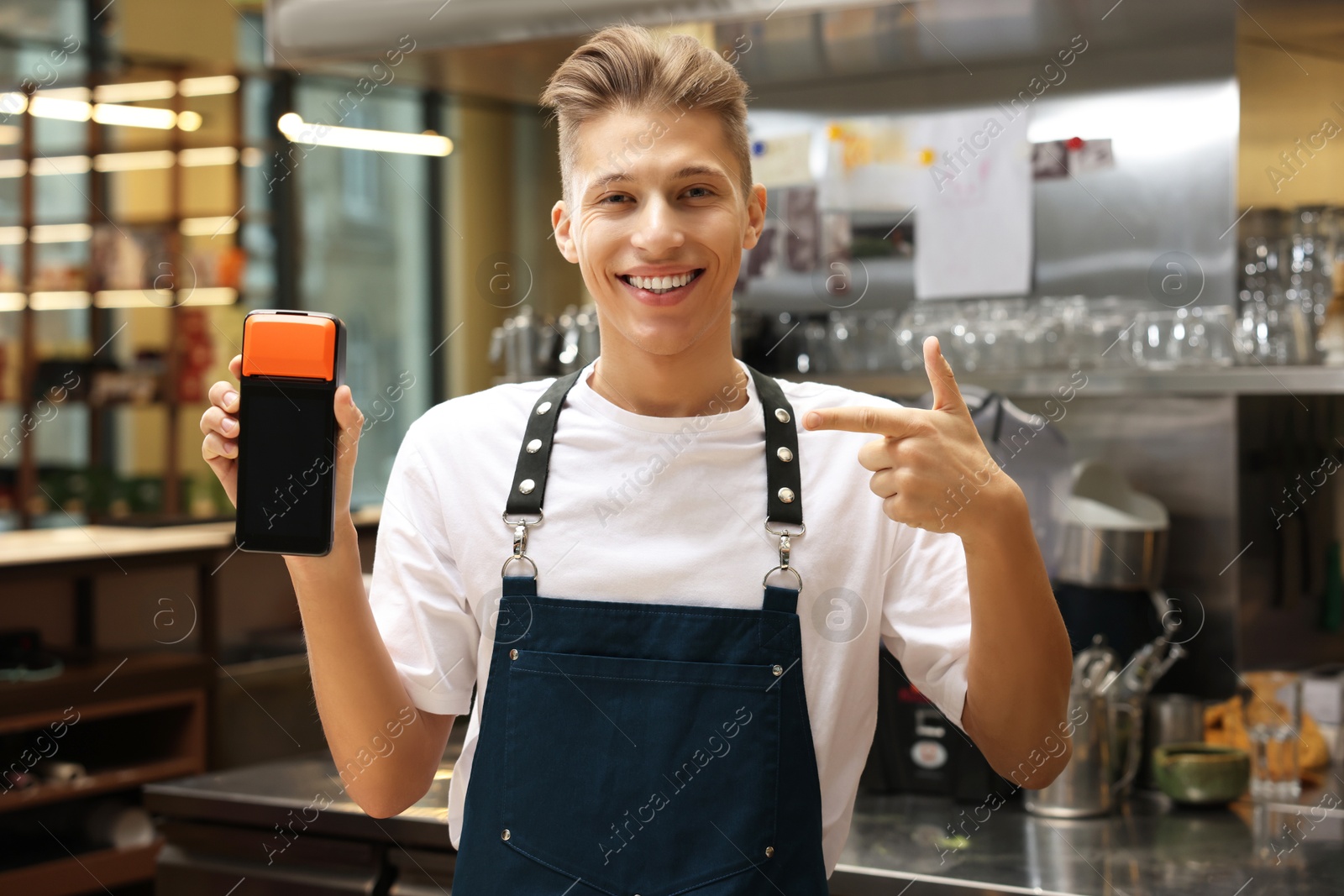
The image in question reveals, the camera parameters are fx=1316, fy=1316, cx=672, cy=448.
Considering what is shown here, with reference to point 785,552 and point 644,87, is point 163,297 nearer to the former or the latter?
point 644,87

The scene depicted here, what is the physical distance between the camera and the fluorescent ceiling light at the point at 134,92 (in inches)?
211

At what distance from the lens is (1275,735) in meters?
2.01

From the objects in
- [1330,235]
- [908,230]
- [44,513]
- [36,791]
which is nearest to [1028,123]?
[908,230]

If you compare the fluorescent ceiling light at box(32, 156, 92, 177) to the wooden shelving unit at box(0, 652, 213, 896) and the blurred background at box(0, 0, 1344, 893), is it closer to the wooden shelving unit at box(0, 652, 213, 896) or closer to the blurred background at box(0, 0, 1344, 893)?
the blurred background at box(0, 0, 1344, 893)

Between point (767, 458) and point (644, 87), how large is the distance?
0.38 m

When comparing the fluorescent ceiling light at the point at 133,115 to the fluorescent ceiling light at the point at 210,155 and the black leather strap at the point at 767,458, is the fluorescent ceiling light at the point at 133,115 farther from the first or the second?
the black leather strap at the point at 767,458

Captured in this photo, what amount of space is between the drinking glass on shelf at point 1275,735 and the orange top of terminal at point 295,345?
1578 mm

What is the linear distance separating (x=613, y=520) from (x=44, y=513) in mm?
4652

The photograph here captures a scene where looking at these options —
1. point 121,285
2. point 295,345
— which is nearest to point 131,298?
point 121,285

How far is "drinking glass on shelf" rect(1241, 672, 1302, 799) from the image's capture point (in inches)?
78.5

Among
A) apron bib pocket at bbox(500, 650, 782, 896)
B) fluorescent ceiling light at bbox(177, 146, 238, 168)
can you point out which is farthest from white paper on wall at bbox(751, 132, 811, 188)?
fluorescent ceiling light at bbox(177, 146, 238, 168)

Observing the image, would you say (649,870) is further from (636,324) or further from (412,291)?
(412,291)

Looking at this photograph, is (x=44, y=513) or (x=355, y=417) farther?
(x=44, y=513)

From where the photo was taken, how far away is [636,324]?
124 centimetres
